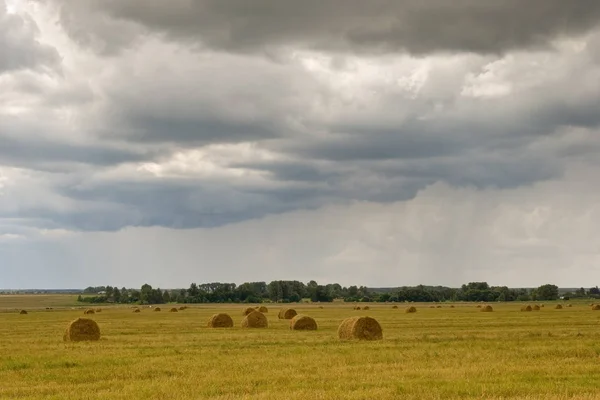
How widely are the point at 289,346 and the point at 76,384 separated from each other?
10917 mm

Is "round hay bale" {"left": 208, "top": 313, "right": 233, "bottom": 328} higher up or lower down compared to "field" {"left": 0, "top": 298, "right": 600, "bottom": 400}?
higher up

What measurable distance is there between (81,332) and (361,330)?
41.3ft

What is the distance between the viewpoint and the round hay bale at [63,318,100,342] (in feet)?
108

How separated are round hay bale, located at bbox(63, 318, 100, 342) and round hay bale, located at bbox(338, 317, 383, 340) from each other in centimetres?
1137

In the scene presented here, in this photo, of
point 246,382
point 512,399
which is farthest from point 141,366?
point 512,399

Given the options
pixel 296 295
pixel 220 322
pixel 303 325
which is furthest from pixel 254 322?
pixel 296 295

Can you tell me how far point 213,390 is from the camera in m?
16.8

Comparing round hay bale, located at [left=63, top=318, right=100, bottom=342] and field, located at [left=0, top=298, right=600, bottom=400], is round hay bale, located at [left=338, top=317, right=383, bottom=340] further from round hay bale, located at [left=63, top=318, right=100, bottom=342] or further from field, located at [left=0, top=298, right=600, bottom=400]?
round hay bale, located at [left=63, top=318, right=100, bottom=342]

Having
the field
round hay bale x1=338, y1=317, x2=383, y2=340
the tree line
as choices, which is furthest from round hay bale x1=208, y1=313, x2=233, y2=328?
the tree line

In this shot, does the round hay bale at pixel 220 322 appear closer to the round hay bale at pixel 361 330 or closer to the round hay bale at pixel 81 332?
the round hay bale at pixel 81 332

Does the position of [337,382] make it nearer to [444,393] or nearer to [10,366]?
[444,393]

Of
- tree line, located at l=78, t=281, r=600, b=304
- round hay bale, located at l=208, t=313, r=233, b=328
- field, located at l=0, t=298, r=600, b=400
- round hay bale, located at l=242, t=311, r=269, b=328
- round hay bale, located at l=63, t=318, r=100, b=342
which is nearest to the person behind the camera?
field, located at l=0, t=298, r=600, b=400

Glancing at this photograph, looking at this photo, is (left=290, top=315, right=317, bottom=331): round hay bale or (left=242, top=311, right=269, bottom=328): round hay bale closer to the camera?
(left=290, top=315, right=317, bottom=331): round hay bale

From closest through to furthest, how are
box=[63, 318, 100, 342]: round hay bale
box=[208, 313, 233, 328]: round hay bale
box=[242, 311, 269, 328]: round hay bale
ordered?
1. box=[63, 318, 100, 342]: round hay bale
2. box=[242, 311, 269, 328]: round hay bale
3. box=[208, 313, 233, 328]: round hay bale
